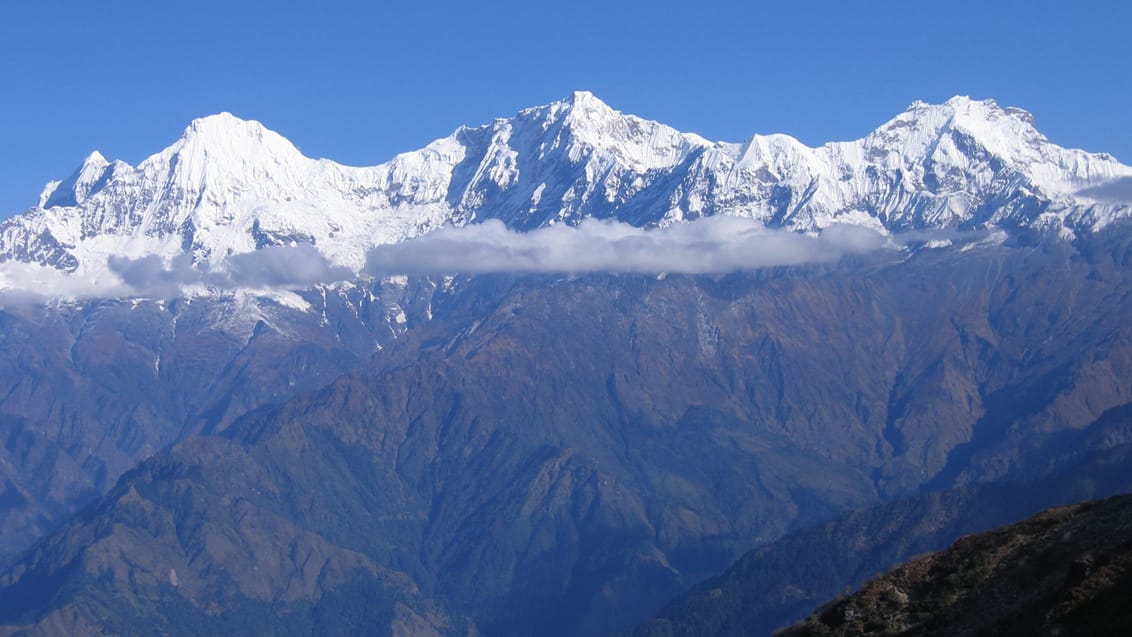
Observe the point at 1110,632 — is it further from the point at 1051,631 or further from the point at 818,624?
the point at 818,624

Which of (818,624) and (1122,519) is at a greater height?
(1122,519)

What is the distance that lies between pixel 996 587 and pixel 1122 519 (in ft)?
18.7

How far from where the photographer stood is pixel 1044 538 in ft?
194

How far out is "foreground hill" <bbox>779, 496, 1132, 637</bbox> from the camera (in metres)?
48.8

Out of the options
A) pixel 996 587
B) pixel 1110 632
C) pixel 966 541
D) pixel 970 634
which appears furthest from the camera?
pixel 966 541

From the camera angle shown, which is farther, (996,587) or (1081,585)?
(996,587)

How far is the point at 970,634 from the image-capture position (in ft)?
173

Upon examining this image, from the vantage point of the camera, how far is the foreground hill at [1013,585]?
48844 mm

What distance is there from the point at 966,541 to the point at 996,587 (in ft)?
19.4

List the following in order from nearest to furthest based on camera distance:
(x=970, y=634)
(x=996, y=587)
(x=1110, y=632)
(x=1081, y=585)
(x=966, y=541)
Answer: (x=1110, y=632)
(x=1081, y=585)
(x=970, y=634)
(x=996, y=587)
(x=966, y=541)

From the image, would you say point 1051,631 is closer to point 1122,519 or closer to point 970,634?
point 970,634


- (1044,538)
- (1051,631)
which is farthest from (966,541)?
(1051,631)

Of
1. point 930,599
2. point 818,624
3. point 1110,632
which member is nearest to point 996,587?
point 930,599

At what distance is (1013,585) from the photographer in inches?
2207
